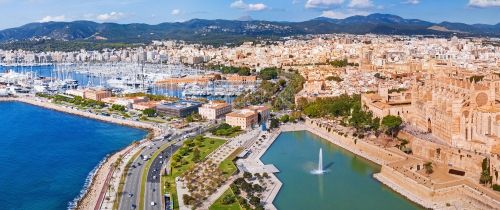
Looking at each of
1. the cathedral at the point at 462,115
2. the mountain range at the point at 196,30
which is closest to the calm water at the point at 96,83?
the cathedral at the point at 462,115

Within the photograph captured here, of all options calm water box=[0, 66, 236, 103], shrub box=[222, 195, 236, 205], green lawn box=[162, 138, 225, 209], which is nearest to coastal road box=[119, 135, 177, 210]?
green lawn box=[162, 138, 225, 209]

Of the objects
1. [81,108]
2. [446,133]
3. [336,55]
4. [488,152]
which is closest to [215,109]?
[81,108]

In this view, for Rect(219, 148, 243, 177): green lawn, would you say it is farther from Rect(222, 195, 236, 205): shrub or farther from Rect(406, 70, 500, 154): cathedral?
Rect(406, 70, 500, 154): cathedral

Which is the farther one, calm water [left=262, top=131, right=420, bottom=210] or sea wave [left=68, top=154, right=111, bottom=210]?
sea wave [left=68, top=154, right=111, bottom=210]

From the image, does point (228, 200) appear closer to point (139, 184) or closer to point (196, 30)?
point (139, 184)

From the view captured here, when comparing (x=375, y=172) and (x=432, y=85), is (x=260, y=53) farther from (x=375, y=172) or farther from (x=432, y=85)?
(x=375, y=172)

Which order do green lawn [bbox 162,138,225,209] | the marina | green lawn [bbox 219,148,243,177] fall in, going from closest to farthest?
green lawn [bbox 162,138,225,209], green lawn [bbox 219,148,243,177], the marina

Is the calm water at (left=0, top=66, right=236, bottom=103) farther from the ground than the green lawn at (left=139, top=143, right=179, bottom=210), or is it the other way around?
the calm water at (left=0, top=66, right=236, bottom=103)
